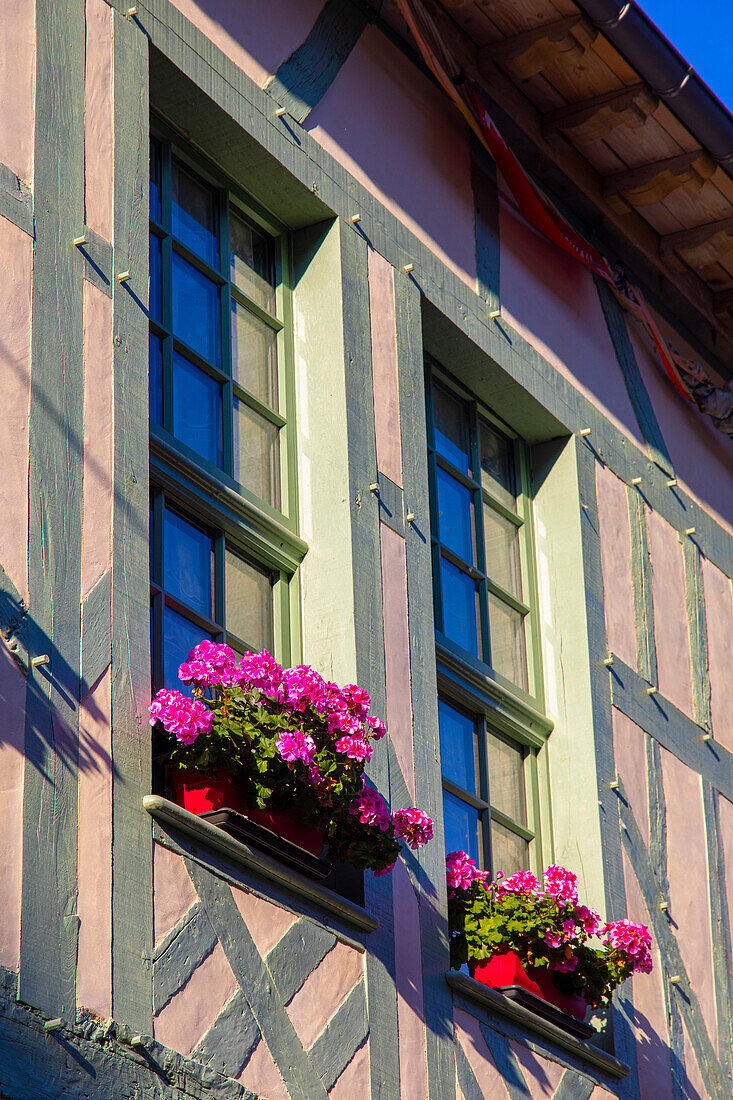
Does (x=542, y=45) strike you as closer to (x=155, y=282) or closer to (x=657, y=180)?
(x=657, y=180)

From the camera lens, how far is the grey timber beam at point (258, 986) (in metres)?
4.87

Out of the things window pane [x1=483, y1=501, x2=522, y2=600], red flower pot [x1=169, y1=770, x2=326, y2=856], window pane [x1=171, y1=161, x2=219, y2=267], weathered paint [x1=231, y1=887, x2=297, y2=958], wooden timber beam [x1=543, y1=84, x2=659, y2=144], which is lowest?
weathered paint [x1=231, y1=887, x2=297, y2=958]

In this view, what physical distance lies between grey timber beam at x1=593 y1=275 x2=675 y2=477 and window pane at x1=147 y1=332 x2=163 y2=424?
3.08 m

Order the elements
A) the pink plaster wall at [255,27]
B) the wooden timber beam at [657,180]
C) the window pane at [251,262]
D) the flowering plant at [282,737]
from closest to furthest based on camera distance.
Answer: the flowering plant at [282,737] → the pink plaster wall at [255,27] → the window pane at [251,262] → the wooden timber beam at [657,180]

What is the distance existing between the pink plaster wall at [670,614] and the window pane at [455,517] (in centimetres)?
122

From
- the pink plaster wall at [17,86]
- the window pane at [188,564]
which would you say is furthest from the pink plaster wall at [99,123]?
the window pane at [188,564]

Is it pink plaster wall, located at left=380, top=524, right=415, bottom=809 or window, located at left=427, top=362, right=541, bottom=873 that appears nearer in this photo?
pink plaster wall, located at left=380, top=524, right=415, bottom=809

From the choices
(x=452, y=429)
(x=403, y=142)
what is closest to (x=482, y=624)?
(x=452, y=429)

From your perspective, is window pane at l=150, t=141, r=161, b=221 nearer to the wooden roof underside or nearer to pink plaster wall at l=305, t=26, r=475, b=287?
pink plaster wall at l=305, t=26, r=475, b=287

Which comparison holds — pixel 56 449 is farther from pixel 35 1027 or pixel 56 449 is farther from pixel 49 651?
pixel 35 1027

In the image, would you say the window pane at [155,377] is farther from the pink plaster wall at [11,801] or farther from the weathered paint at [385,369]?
the pink plaster wall at [11,801]

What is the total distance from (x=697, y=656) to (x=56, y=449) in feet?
13.8


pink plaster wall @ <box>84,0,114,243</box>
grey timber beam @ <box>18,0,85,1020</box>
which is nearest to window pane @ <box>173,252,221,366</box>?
pink plaster wall @ <box>84,0,114,243</box>

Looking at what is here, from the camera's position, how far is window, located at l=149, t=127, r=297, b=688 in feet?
18.6
